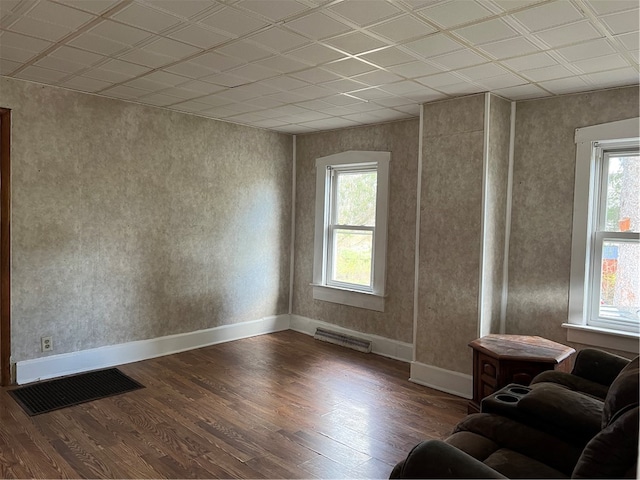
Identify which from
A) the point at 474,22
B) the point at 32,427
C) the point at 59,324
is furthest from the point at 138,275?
the point at 474,22

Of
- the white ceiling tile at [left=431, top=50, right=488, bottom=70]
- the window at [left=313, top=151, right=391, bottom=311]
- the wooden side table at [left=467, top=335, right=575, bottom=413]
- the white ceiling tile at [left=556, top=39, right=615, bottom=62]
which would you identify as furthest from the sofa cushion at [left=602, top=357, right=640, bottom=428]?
the window at [left=313, top=151, right=391, bottom=311]

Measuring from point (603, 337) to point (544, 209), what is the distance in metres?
1.06

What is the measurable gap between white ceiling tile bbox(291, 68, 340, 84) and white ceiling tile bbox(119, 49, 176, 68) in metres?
0.86

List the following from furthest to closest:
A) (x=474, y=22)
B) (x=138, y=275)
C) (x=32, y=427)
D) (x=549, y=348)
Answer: (x=138, y=275) → (x=549, y=348) → (x=32, y=427) → (x=474, y=22)

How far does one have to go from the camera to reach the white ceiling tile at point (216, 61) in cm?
293

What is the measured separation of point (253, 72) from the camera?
3234mm

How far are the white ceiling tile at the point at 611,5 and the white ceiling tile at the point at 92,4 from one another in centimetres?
225

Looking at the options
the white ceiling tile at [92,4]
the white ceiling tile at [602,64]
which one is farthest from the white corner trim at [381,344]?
the white ceiling tile at [92,4]

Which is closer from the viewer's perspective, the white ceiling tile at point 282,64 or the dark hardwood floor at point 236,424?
the dark hardwood floor at point 236,424

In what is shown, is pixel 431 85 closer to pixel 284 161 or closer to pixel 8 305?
pixel 284 161

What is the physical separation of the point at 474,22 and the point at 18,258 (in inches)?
144

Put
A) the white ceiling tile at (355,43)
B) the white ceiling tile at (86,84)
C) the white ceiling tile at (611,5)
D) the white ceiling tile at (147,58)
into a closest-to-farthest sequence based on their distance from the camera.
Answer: the white ceiling tile at (611,5), the white ceiling tile at (355,43), the white ceiling tile at (147,58), the white ceiling tile at (86,84)

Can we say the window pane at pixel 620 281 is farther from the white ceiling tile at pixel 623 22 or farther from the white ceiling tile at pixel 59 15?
the white ceiling tile at pixel 59 15

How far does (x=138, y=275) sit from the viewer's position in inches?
173
